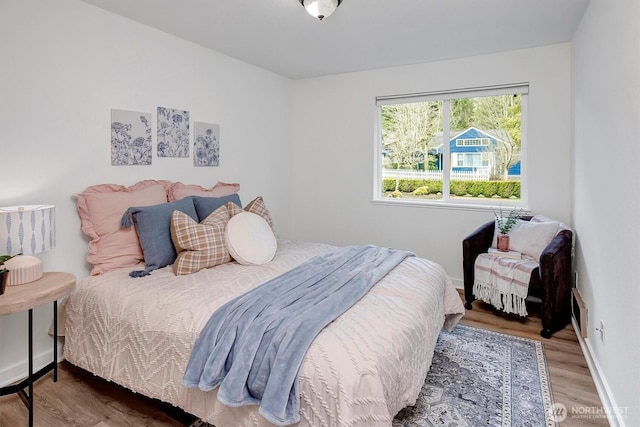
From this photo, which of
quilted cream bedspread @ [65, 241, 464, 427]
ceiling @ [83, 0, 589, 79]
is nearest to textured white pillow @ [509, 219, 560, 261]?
quilted cream bedspread @ [65, 241, 464, 427]

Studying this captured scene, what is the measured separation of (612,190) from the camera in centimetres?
187

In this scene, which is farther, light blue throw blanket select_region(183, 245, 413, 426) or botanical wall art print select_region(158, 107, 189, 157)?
botanical wall art print select_region(158, 107, 189, 157)

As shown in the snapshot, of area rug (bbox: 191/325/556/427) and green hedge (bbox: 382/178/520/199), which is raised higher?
green hedge (bbox: 382/178/520/199)

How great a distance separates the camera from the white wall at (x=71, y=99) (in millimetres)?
2188

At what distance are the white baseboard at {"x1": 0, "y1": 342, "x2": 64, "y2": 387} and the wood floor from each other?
0.11 meters

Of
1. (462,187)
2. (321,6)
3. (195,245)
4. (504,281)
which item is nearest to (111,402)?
(195,245)

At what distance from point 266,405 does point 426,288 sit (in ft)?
3.91

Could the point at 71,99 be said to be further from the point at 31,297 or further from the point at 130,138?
the point at 31,297

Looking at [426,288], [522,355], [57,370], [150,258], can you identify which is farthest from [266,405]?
[522,355]

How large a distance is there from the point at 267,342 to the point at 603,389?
1.89 meters

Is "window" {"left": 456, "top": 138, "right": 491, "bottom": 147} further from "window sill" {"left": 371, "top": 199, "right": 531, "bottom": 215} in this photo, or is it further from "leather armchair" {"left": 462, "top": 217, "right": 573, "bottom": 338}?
"leather armchair" {"left": 462, "top": 217, "right": 573, "bottom": 338}

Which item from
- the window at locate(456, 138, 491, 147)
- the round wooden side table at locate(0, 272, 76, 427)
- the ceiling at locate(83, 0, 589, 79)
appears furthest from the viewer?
the window at locate(456, 138, 491, 147)

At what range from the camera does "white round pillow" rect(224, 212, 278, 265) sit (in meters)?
2.57

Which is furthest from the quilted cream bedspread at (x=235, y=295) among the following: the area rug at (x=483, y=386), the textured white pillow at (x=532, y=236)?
the textured white pillow at (x=532, y=236)
